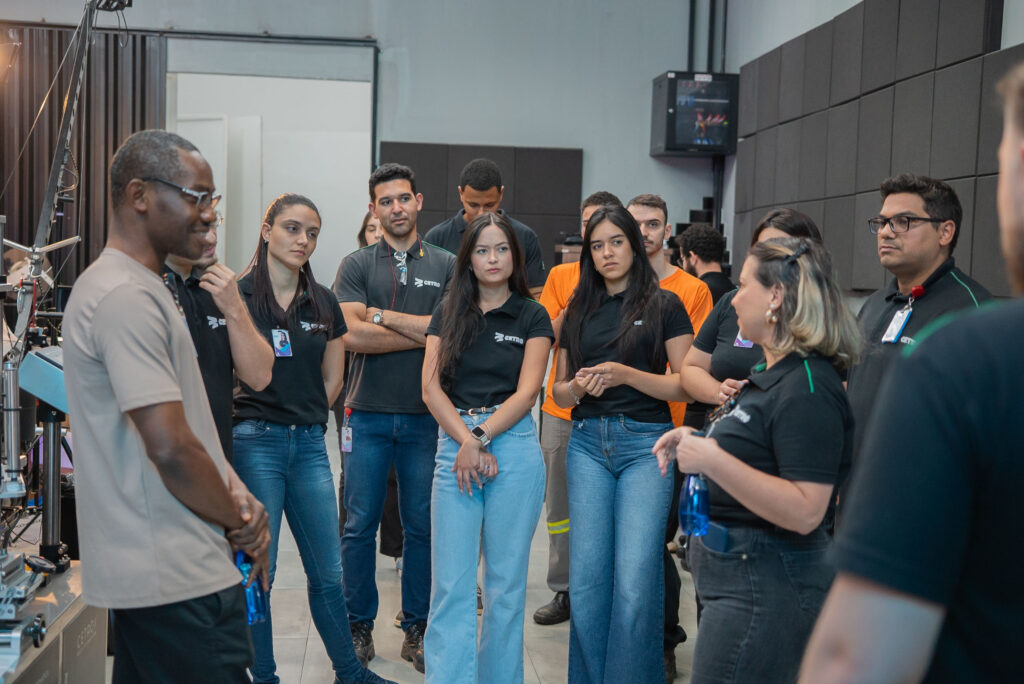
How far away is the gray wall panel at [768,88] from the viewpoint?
277 inches

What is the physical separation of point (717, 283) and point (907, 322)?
1850mm

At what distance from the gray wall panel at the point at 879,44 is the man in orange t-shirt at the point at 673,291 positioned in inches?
94.4

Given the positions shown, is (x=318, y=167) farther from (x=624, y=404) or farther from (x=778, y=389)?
(x=778, y=389)

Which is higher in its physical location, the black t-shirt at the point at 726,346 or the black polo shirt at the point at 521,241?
the black polo shirt at the point at 521,241

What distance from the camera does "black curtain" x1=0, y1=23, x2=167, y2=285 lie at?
7910 mm

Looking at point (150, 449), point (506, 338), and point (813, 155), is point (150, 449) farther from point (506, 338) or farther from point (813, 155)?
point (813, 155)

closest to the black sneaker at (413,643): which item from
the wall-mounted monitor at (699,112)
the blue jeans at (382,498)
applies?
the blue jeans at (382,498)

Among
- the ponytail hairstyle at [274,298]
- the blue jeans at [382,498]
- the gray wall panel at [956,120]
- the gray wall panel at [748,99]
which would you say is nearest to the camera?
the ponytail hairstyle at [274,298]

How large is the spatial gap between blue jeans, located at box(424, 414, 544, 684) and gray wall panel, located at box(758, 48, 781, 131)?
524 cm

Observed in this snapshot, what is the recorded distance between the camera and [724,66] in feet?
27.8

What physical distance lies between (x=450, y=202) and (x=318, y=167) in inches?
49.0

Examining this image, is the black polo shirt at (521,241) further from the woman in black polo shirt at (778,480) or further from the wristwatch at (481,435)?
the woman in black polo shirt at (778,480)

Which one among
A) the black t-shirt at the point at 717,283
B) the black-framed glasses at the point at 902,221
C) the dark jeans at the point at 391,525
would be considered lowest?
the dark jeans at the point at 391,525

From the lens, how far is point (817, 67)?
6.34 m
